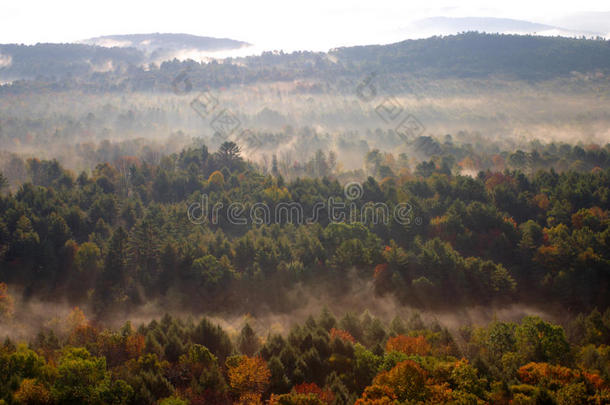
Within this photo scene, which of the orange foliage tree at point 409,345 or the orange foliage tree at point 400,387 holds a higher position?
the orange foliage tree at point 400,387

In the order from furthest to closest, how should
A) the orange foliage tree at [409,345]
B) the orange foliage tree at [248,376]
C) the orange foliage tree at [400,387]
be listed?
the orange foliage tree at [409,345] < the orange foliage tree at [248,376] < the orange foliage tree at [400,387]

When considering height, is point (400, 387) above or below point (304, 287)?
above

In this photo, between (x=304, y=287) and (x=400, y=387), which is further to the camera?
(x=304, y=287)

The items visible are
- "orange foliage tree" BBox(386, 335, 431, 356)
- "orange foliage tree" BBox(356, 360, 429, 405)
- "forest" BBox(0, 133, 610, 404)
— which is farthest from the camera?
"orange foliage tree" BBox(386, 335, 431, 356)

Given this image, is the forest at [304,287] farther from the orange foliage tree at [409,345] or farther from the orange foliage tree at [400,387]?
the orange foliage tree at [409,345]

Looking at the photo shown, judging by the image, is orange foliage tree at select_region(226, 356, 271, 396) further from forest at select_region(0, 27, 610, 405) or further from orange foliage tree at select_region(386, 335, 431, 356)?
orange foliage tree at select_region(386, 335, 431, 356)

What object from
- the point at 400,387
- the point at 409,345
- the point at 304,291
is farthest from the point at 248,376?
the point at 304,291

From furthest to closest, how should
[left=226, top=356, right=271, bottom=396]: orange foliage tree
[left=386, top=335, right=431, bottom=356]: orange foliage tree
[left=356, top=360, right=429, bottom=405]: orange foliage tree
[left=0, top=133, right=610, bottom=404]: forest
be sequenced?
[left=386, top=335, right=431, bottom=356]: orange foliage tree → [left=226, top=356, right=271, bottom=396]: orange foliage tree → [left=0, top=133, right=610, bottom=404]: forest → [left=356, top=360, right=429, bottom=405]: orange foliage tree

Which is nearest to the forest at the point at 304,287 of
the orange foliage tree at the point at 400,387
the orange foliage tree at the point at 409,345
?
the orange foliage tree at the point at 400,387

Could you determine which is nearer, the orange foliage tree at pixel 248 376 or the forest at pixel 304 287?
the forest at pixel 304 287

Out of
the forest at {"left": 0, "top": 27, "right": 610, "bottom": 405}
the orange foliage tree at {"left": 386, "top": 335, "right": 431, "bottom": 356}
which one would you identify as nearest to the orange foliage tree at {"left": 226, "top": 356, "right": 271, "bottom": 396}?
the forest at {"left": 0, "top": 27, "right": 610, "bottom": 405}

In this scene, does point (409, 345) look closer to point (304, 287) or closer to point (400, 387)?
point (400, 387)

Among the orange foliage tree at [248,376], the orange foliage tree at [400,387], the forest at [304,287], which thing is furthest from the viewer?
the orange foliage tree at [248,376]

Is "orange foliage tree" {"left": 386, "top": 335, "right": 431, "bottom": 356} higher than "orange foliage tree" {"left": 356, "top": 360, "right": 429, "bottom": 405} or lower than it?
lower
